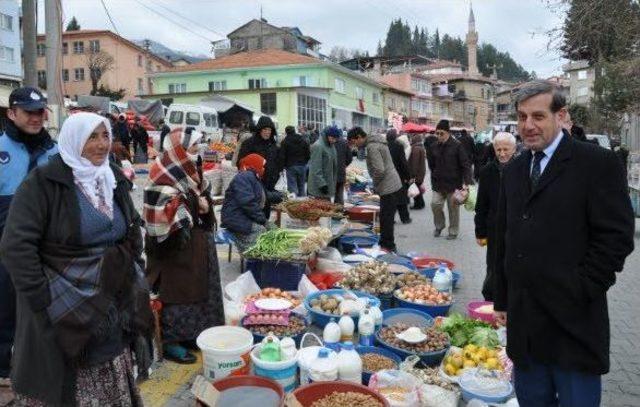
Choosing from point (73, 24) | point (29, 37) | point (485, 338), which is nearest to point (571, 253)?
point (485, 338)

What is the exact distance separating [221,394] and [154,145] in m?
22.5

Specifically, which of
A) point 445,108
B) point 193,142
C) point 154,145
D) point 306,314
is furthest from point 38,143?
point 445,108

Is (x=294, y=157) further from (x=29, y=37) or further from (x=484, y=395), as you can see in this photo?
(x=484, y=395)

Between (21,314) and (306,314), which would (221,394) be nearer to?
(21,314)

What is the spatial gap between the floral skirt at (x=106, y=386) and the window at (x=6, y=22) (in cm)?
4549

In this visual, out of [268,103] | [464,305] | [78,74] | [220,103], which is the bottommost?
[464,305]

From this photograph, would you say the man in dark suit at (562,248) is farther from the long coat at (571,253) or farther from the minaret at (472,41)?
the minaret at (472,41)

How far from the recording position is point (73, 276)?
261cm

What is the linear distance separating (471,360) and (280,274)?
256cm

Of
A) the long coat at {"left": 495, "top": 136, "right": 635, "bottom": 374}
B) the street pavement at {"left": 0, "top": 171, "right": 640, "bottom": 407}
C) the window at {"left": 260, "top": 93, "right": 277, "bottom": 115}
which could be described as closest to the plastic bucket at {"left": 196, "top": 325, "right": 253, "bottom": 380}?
the street pavement at {"left": 0, "top": 171, "right": 640, "bottom": 407}

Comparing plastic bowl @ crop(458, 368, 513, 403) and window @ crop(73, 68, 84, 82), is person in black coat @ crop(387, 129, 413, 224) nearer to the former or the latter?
plastic bowl @ crop(458, 368, 513, 403)

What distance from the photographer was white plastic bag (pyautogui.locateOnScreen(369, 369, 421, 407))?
3648mm

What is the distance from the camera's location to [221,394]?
351 centimetres

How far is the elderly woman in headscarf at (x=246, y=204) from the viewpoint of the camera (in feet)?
20.6
